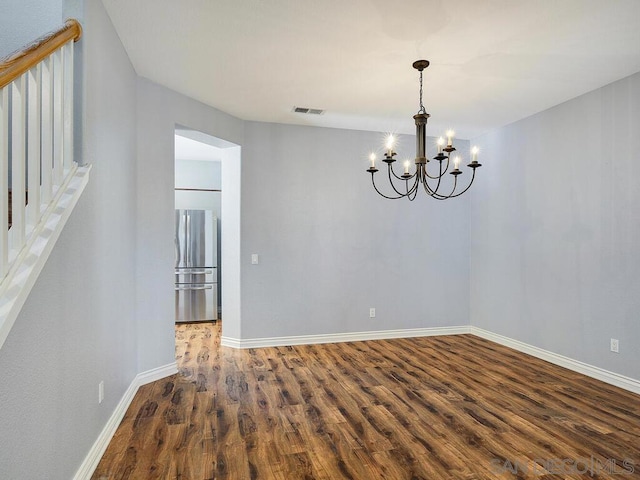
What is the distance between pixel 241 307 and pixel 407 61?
3153 mm

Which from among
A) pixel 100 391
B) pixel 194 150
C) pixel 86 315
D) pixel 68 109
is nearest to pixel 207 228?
pixel 194 150

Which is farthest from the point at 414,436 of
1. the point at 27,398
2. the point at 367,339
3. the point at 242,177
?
the point at 242,177

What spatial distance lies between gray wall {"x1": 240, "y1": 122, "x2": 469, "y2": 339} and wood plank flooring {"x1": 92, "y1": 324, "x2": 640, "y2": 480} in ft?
2.67

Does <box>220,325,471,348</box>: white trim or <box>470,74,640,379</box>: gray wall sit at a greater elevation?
<box>470,74,640,379</box>: gray wall

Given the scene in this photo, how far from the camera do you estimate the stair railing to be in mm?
1297

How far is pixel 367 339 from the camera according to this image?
196 inches

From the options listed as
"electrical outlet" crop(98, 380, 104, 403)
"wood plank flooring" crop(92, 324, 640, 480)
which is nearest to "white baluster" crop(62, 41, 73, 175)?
"electrical outlet" crop(98, 380, 104, 403)

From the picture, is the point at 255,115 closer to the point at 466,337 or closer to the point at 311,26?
the point at 311,26

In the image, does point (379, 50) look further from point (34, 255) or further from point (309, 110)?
point (34, 255)

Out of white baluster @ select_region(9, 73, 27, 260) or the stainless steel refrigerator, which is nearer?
white baluster @ select_region(9, 73, 27, 260)

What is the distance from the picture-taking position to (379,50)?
2.84 meters

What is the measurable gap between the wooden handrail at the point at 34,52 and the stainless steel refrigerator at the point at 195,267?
4.31 metres

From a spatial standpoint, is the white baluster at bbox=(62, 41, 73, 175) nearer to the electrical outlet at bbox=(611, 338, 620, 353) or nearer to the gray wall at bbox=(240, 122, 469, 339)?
the gray wall at bbox=(240, 122, 469, 339)

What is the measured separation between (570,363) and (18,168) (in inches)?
181
